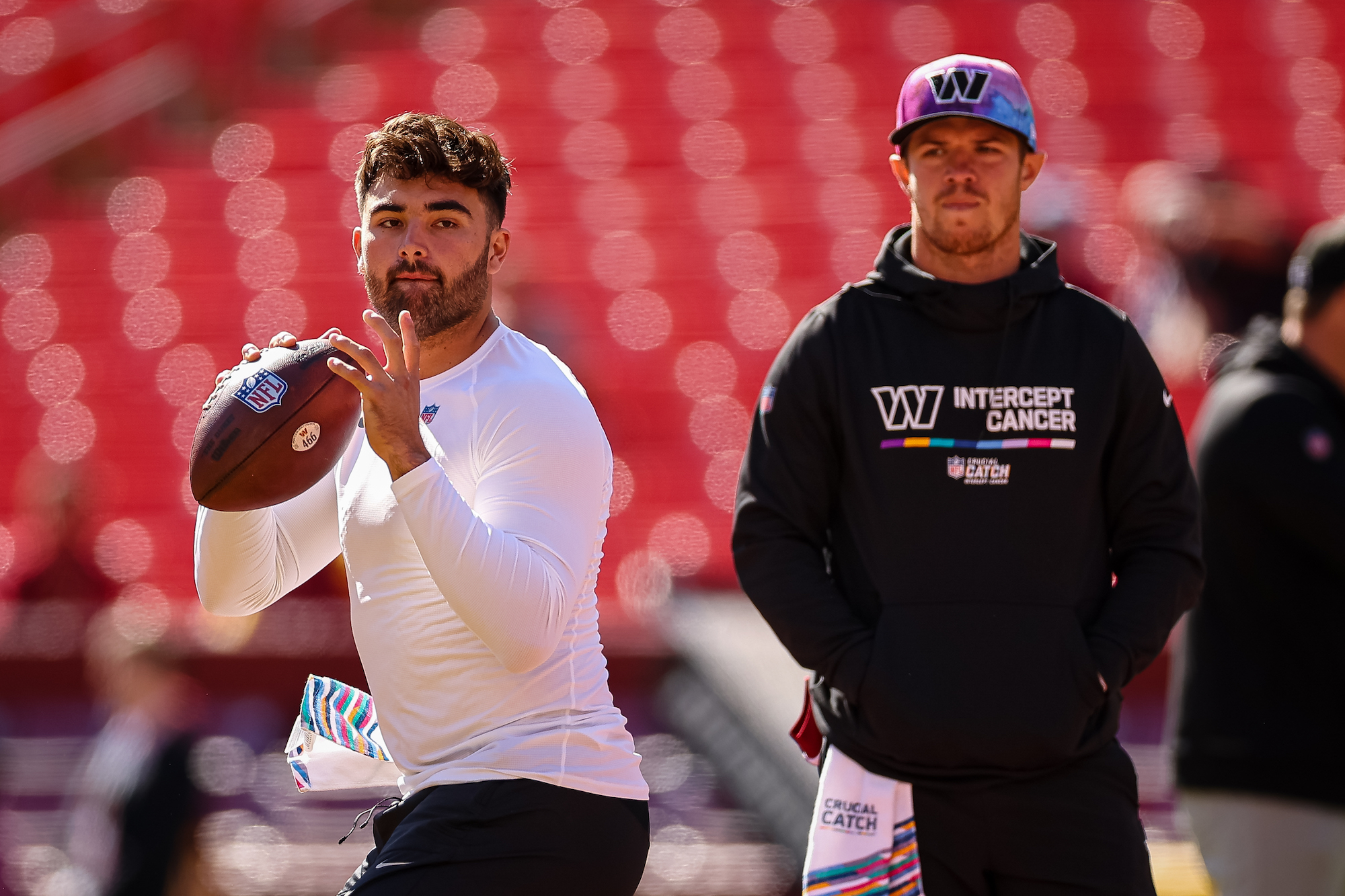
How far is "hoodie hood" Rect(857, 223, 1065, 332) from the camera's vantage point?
283 centimetres

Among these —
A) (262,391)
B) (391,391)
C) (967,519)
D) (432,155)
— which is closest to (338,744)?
(262,391)

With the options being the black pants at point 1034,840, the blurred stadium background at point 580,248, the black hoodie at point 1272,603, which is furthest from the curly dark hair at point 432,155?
the blurred stadium background at point 580,248

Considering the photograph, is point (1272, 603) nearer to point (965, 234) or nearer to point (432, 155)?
point (965, 234)

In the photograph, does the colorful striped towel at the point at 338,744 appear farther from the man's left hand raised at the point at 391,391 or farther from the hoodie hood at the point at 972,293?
the hoodie hood at the point at 972,293

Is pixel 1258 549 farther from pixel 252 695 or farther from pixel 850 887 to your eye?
pixel 252 695

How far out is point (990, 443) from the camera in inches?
108

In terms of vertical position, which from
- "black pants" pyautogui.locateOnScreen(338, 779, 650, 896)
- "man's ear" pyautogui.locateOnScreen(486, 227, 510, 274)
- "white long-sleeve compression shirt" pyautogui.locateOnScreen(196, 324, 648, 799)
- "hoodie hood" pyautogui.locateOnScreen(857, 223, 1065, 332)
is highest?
"man's ear" pyautogui.locateOnScreen(486, 227, 510, 274)

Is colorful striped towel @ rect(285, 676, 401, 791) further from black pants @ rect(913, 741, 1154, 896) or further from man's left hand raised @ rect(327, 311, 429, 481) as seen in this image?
black pants @ rect(913, 741, 1154, 896)

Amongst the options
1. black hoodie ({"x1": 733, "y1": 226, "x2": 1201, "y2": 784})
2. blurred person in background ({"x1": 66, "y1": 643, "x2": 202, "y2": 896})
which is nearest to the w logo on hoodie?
black hoodie ({"x1": 733, "y1": 226, "x2": 1201, "y2": 784})

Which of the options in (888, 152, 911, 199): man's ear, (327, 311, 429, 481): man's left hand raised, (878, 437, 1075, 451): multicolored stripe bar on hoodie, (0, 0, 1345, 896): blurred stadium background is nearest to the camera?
(327, 311, 429, 481): man's left hand raised

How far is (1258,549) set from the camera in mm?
3459

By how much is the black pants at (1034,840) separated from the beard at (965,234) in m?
0.94

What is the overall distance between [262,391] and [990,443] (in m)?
1.25

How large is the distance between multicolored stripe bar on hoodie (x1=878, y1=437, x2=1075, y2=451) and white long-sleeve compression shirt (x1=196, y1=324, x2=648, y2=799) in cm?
58
